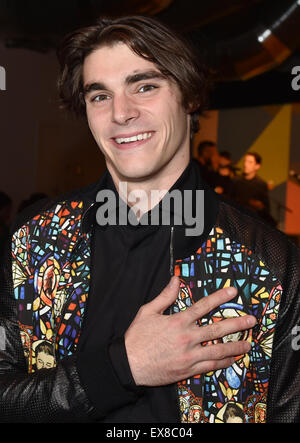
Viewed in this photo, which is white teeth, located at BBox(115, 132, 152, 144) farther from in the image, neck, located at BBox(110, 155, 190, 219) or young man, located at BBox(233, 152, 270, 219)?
young man, located at BBox(233, 152, 270, 219)

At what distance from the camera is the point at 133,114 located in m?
1.44

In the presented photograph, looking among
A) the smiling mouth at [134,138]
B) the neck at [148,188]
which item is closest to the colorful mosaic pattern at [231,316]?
the neck at [148,188]

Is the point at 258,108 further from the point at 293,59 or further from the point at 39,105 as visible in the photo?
the point at 39,105

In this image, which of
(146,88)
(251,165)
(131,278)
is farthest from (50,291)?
(251,165)

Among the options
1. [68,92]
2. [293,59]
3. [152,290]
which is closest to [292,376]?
[152,290]

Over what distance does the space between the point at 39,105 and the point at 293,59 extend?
118 inches

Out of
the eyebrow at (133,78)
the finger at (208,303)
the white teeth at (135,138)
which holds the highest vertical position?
the eyebrow at (133,78)

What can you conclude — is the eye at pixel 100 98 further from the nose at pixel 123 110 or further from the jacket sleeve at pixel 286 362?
the jacket sleeve at pixel 286 362

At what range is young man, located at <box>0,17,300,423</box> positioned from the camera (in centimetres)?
126

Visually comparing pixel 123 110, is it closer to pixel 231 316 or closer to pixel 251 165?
pixel 231 316

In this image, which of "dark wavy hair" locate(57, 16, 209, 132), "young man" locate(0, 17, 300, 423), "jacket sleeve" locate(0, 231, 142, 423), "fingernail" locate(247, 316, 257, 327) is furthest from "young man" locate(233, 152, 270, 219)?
"jacket sleeve" locate(0, 231, 142, 423)

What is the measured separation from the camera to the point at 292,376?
1.33 m

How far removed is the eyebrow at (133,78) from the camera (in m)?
1.45

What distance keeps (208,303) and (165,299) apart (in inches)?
4.0
